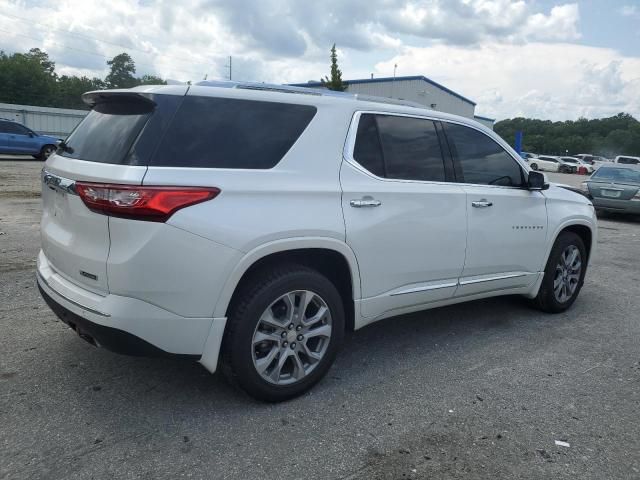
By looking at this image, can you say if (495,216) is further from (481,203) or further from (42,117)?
(42,117)

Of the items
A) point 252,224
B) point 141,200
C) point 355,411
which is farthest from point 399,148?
point 141,200

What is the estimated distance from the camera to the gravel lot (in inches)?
105

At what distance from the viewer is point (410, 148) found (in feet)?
12.9

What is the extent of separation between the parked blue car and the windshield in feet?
64.2

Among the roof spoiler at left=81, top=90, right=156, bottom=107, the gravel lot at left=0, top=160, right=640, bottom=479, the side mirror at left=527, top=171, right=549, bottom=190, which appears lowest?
the gravel lot at left=0, top=160, right=640, bottom=479

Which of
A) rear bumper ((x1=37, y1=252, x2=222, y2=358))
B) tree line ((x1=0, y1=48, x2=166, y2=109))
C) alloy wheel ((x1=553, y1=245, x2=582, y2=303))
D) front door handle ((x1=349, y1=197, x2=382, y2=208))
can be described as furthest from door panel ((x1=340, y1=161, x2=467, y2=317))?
tree line ((x1=0, y1=48, x2=166, y2=109))

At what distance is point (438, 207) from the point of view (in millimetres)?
3938

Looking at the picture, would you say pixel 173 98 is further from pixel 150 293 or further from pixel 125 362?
pixel 125 362

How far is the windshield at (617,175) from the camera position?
13789mm

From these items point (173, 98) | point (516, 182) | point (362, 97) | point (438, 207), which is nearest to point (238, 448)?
point (173, 98)

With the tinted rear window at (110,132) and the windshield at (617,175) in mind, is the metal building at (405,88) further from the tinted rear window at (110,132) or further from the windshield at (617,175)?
the tinted rear window at (110,132)

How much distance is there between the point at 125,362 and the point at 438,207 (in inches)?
96.2

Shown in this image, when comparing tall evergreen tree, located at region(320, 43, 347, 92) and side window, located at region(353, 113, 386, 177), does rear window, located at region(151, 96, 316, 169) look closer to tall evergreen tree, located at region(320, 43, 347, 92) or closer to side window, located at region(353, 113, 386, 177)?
side window, located at region(353, 113, 386, 177)

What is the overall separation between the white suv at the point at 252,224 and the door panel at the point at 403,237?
11 millimetres
